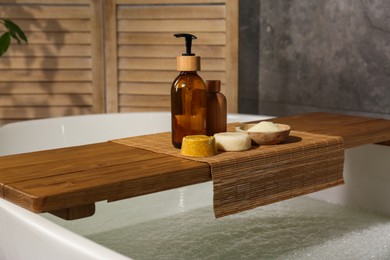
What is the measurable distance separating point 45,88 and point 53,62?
139 mm

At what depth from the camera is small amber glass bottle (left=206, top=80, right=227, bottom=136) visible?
165cm

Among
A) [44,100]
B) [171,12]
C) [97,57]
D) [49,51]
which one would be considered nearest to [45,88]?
[44,100]

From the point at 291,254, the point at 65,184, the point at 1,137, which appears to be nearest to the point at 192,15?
the point at 1,137

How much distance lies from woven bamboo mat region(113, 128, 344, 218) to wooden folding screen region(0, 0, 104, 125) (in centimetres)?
156

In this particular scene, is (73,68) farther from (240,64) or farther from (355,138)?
(355,138)

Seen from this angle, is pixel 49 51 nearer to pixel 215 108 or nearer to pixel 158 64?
pixel 158 64

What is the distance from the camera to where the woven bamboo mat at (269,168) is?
4.84 ft

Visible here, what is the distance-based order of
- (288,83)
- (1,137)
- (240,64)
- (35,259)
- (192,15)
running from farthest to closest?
(240,64) < (288,83) < (192,15) < (1,137) < (35,259)

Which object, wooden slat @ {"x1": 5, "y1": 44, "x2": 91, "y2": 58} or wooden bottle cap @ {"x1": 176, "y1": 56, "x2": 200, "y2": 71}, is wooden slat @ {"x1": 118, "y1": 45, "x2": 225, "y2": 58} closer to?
wooden slat @ {"x1": 5, "y1": 44, "x2": 91, "y2": 58}

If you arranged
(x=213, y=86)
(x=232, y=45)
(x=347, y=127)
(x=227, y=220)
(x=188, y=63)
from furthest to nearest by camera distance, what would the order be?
1. (x=232, y=45)
2. (x=227, y=220)
3. (x=347, y=127)
4. (x=213, y=86)
5. (x=188, y=63)

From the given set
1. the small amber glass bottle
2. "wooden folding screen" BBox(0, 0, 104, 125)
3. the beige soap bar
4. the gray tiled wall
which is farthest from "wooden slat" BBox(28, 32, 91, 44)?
the beige soap bar

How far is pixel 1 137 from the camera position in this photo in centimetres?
240

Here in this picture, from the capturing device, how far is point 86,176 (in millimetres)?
1338

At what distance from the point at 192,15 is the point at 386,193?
4.62ft
